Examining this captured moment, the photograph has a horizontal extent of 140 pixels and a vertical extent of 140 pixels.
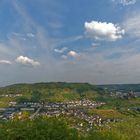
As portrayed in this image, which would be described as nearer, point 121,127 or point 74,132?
point 74,132

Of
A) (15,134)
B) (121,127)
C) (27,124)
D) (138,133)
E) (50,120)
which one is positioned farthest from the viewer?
(121,127)

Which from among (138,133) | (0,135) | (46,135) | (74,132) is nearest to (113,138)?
(74,132)

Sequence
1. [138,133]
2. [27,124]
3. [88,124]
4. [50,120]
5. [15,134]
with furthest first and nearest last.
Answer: [88,124] → [138,133] → [50,120] → [27,124] → [15,134]

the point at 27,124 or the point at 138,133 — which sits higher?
the point at 27,124

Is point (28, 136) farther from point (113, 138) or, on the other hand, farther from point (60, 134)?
point (113, 138)

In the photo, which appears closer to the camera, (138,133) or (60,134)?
(60,134)

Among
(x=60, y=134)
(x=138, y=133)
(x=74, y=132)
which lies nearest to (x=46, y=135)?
(x=60, y=134)

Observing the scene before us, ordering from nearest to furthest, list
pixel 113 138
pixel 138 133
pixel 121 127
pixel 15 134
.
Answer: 1. pixel 15 134
2. pixel 113 138
3. pixel 138 133
4. pixel 121 127

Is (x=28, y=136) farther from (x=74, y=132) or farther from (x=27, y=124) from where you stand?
(x=74, y=132)

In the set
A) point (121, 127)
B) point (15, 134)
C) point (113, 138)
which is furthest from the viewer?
point (121, 127)
